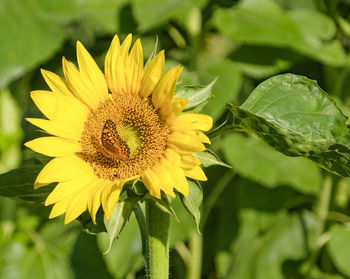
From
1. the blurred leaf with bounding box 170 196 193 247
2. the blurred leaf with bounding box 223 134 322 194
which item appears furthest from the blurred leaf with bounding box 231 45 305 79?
the blurred leaf with bounding box 170 196 193 247

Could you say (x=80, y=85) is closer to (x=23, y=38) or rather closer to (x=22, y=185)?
(x=22, y=185)

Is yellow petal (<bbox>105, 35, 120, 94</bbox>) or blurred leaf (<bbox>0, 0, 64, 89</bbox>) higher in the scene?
yellow petal (<bbox>105, 35, 120, 94</bbox>)

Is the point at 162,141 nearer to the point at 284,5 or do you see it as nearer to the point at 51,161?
the point at 51,161

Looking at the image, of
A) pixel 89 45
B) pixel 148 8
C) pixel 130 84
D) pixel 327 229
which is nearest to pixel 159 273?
pixel 130 84

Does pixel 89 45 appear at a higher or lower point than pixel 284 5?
higher

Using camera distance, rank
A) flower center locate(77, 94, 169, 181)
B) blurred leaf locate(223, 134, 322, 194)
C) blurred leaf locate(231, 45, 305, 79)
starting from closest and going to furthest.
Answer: flower center locate(77, 94, 169, 181), blurred leaf locate(223, 134, 322, 194), blurred leaf locate(231, 45, 305, 79)

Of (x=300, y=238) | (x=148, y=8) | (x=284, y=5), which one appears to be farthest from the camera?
(x=284, y=5)

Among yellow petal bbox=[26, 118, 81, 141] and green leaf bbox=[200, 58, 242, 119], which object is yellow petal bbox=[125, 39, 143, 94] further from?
green leaf bbox=[200, 58, 242, 119]
